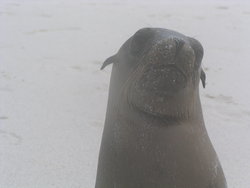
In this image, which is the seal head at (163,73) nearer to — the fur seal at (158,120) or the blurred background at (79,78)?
the fur seal at (158,120)

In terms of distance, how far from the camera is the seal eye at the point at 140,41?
155 cm

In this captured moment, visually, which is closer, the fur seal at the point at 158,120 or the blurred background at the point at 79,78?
the fur seal at the point at 158,120

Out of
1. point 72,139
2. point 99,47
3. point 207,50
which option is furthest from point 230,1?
point 72,139

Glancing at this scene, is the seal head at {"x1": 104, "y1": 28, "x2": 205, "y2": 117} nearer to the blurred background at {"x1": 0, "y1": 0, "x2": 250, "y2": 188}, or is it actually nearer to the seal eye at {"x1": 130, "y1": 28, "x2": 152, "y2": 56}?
the seal eye at {"x1": 130, "y1": 28, "x2": 152, "y2": 56}

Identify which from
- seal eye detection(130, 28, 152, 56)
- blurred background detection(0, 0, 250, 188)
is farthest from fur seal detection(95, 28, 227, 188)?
blurred background detection(0, 0, 250, 188)

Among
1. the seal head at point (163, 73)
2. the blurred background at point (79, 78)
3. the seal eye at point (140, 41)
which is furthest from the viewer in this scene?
the blurred background at point (79, 78)

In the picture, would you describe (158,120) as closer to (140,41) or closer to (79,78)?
(140,41)

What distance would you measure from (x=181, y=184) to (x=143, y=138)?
185mm

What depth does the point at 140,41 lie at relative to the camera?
1562mm

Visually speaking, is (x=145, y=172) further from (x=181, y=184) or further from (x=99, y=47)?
(x=99, y=47)

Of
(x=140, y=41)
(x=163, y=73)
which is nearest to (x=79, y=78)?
(x=140, y=41)

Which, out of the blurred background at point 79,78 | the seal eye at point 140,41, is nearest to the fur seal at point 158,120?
the seal eye at point 140,41

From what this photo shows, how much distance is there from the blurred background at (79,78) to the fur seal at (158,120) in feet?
3.36

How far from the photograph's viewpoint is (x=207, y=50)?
4281 millimetres
